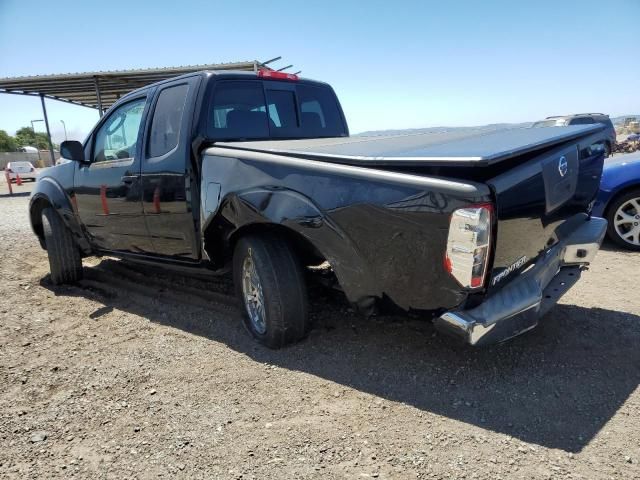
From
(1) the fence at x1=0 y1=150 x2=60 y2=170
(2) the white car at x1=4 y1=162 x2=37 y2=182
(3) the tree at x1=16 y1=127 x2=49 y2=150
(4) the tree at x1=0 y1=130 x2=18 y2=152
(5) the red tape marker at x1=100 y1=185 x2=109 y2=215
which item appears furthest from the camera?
(3) the tree at x1=16 y1=127 x2=49 y2=150

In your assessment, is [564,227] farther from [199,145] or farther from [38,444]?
[38,444]

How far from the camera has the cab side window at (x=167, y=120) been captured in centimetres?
347

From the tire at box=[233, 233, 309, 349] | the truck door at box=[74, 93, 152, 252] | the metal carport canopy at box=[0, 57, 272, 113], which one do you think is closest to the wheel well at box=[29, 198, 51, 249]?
the truck door at box=[74, 93, 152, 252]

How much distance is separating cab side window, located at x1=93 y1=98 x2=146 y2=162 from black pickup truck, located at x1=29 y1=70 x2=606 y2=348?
0.06 ft

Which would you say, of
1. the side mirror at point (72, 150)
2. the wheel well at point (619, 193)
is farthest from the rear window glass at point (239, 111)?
the wheel well at point (619, 193)

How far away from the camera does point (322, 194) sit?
8.07 feet

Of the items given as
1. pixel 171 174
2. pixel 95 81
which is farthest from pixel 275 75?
pixel 95 81

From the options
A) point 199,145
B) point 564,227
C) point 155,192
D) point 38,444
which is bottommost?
point 38,444

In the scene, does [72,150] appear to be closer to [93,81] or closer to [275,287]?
[275,287]

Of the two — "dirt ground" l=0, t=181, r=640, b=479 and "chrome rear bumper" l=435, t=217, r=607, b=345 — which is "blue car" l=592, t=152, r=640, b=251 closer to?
"dirt ground" l=0, t=181, r=640, b=479

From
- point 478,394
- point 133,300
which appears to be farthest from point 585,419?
point 133,300

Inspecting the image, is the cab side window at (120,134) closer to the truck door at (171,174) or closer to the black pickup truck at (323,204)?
the black pickup truck at (323,204)

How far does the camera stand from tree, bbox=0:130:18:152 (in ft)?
205

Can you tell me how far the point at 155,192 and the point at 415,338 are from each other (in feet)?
7.51
